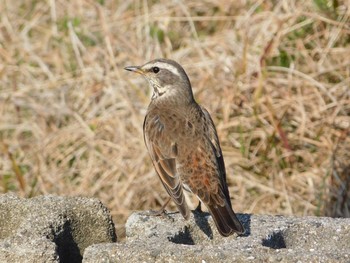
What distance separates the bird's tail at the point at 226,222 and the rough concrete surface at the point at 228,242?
52 millimetres

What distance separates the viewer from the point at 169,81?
7.42 meters

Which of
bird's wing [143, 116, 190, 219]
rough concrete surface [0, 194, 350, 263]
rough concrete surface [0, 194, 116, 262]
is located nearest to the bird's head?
bird's wing [143, 116, 190, 219]

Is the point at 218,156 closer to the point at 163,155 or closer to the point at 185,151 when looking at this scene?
the point at 185,151

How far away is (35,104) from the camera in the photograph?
10422 millimetres

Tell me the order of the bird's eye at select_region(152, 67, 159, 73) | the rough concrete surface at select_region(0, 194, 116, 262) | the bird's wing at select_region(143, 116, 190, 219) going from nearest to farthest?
the rough concrete surface at select_region(0, 194, 116, 262)
the bird's wing at select_region(143, 116, 190, 219)
the bird's eye at select_region(152, 67, 159, 73)

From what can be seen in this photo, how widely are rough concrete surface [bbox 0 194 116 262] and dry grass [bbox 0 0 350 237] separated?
11.6ft

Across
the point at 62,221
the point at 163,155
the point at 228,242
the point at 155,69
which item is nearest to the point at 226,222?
the point at 228,242

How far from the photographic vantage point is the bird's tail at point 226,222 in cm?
548

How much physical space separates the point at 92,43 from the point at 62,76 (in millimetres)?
561

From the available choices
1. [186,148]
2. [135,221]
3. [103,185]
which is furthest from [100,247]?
[103,185]

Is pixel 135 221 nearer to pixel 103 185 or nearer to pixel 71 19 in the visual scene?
pixel 103 185

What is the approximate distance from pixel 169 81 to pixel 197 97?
2.36 metres

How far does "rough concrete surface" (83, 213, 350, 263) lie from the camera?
475 cm

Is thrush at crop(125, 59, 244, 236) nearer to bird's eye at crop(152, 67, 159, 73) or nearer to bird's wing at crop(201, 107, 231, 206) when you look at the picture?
bird's wing at crop(201, 107, 231, 206)
